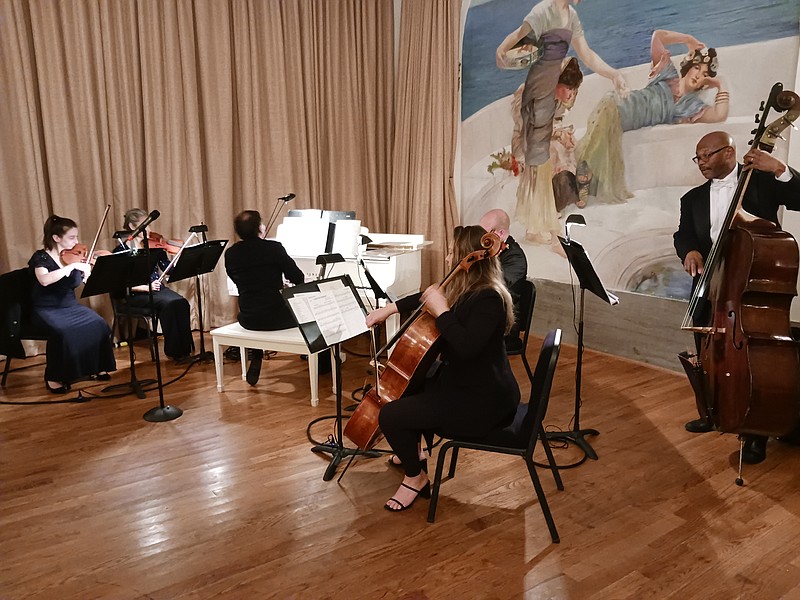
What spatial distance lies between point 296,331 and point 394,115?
132 inches

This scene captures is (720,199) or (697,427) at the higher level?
(720,199)

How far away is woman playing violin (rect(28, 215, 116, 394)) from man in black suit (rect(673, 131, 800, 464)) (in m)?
3.55

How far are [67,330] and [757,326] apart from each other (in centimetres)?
380

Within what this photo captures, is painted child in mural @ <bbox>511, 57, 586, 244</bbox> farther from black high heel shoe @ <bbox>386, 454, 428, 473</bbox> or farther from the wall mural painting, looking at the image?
black high heel shoe @ <bbox>386, 454, 428, 473</bbox>

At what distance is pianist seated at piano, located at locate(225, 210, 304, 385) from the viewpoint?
13.4 feet

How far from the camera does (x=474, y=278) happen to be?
8.14 ft

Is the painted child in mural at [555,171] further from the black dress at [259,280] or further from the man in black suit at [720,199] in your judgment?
the black dress at [259,280]

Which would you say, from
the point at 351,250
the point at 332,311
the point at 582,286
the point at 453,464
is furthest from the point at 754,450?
the point at 351,250

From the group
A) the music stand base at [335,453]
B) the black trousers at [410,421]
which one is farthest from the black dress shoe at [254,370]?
the black trousers at [410,421]

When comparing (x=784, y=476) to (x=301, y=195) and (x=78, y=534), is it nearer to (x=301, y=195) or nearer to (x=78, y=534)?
(x=78, y=534)

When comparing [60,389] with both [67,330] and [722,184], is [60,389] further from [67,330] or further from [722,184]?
[722,184]

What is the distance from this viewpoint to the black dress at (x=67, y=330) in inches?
164

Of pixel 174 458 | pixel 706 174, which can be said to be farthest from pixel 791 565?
pixel 174 458

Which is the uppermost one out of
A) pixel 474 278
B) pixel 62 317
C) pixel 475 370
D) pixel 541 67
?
pixel 541 67
